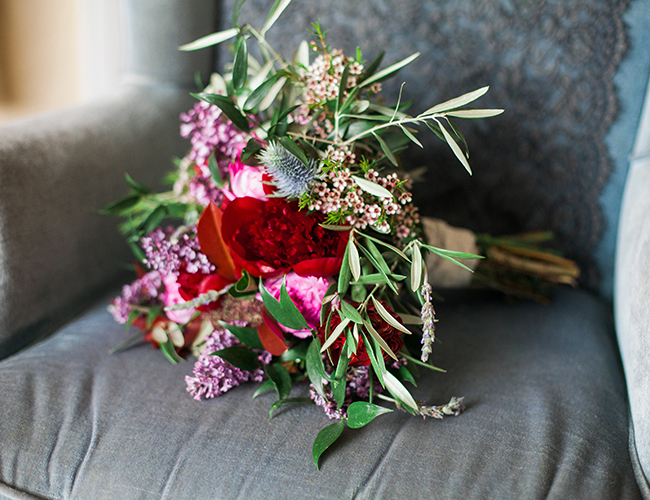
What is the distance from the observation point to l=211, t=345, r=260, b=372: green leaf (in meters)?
0.53

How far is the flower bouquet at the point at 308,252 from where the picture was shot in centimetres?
47

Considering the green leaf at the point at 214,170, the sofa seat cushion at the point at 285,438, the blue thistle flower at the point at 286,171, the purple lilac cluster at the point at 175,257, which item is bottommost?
the sofa seat cushion at the point at 285,438

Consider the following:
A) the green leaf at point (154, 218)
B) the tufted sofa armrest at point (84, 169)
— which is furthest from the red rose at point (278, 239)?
the tufted sofa armrest at point (84, 169)

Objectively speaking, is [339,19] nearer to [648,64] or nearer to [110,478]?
[648,64]

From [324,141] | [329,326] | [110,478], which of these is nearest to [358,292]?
[329,326]

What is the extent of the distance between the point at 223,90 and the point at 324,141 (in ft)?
0.79

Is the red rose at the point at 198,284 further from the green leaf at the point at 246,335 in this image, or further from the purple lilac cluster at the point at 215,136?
the purple lilac cluster at the point at 215,136

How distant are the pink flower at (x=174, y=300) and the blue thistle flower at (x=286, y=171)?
22 centimetres

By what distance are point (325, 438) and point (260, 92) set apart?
0.40 meters

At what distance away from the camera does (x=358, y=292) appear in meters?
0.50

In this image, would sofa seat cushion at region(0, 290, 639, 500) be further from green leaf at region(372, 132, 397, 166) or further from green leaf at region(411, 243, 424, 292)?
green leaf at region(372, 132, 397, 166)

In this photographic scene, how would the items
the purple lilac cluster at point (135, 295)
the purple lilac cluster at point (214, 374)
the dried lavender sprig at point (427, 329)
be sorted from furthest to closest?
the purple lilac cluster at point (135, 295) < the purple lilac cluster at point (214, 374) < the dried lavender sprig at point (427, 329)

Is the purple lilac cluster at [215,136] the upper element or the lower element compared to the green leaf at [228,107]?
lower

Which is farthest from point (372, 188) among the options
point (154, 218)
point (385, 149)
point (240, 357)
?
point (154, 218)
